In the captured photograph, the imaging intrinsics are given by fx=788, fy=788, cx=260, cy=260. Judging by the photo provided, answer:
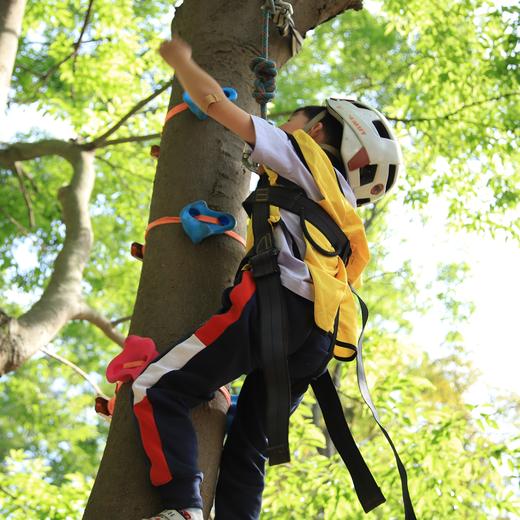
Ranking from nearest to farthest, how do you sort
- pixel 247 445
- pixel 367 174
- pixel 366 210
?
pixel 247 445 < pixel 367 174 < pixel 366 210

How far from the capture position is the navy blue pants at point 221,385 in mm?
2090

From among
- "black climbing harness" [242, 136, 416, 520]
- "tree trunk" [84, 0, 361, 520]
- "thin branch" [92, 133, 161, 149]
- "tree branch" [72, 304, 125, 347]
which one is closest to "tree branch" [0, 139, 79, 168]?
"thin branch" [92, 133, 161, 149]

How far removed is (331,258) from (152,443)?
0.80 m

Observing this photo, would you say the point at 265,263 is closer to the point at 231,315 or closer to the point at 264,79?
the point at 231,315

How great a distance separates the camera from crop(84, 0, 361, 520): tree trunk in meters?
2.12

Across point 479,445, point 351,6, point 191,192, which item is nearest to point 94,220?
point 479,445

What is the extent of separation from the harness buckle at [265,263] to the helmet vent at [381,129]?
0.67m

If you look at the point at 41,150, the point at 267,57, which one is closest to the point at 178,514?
the point at 267,57

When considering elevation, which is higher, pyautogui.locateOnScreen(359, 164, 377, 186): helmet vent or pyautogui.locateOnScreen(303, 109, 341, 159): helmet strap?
pyautogui.locateOnScreen(303, 109, 341, 159): helmet strap

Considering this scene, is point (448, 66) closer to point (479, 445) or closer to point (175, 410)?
point (479, 445)

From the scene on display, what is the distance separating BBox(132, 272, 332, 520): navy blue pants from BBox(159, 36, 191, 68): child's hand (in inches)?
25.9

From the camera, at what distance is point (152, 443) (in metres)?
2.10

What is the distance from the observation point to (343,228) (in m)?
2.58

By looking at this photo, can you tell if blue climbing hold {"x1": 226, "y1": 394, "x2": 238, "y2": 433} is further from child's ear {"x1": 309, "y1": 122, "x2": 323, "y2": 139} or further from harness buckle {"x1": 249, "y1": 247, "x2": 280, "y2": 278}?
child's ear {"x1": 309, "y1": 122, "x2": 323, "y2": 139}
